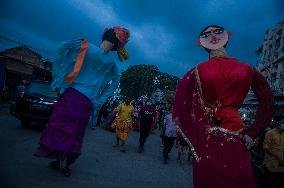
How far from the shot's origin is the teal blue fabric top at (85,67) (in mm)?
6309

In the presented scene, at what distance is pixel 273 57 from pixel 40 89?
3283cm

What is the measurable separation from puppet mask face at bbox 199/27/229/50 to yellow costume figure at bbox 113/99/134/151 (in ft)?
31.4

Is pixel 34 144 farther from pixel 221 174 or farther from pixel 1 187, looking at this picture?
pixel 221 174

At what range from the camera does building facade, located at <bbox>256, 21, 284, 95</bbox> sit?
36.9 m

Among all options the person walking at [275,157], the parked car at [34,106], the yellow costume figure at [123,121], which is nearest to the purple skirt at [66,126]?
→ the person walking at [275,157]

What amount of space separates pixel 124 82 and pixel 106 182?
59.3 metres

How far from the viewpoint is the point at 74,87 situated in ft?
20.8

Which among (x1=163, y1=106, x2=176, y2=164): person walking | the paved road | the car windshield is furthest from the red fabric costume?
the car windshield

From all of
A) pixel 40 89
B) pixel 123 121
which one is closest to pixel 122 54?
pixel 123 121

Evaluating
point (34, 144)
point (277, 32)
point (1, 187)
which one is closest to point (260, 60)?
point (277, 32)

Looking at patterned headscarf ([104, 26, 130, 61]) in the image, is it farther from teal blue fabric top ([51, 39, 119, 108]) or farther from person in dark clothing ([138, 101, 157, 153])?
person in dark clothing ([138, 101, 157, 153])

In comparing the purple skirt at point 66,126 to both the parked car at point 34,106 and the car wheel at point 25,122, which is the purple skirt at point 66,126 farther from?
the car wheel at point 25,122

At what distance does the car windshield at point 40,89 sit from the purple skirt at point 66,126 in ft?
25.7

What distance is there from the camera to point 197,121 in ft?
11.1
